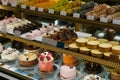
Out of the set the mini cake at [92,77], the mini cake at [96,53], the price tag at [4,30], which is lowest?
the mini cake at [92,77]

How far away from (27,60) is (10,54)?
365 millimetres

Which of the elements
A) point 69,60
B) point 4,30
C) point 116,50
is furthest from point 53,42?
point 4,30

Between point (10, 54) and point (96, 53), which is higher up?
point (96, 53)

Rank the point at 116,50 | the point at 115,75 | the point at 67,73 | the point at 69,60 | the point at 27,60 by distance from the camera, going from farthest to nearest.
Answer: the point at 27,60 → the point at 69,60 → the point at 67,73 → the point at 115,75 → the point at 116,50

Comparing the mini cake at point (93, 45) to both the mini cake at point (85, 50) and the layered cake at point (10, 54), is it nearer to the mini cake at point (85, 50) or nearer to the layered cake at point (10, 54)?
the mini cake at point (85, 50)

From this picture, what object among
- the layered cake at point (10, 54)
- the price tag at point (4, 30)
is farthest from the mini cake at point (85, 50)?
the price tag at point (4, 30)

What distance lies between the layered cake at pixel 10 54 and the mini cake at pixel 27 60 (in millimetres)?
165

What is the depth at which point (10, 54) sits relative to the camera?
3584mm

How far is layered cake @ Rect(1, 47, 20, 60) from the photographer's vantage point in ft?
11.6

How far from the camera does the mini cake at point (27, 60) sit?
336 centimetres

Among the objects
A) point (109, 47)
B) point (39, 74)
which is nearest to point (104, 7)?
point (109, 47)

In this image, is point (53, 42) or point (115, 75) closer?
point (115, 75)

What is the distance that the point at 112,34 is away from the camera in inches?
132

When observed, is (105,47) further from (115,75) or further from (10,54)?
(10,54)
